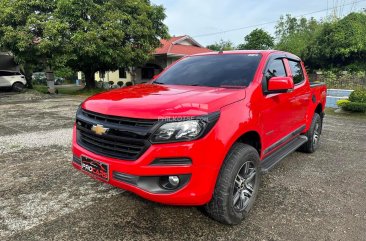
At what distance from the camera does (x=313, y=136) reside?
→ 5125 mm

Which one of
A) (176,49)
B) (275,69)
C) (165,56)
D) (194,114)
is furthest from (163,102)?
(176,49)

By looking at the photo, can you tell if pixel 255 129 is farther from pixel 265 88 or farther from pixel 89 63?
pixel 89 63

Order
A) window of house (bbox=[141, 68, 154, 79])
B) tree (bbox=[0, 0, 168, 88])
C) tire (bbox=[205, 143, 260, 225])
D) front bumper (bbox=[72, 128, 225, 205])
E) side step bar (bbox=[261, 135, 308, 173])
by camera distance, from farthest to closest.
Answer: window of house (bbox=[141, 68, 154, 79]) < tree (bbox=[0, 0, 168, 88]) < side step bar (bbox=[261, 135, 308, 173]) < tire (bbox=[205, 143, 260, 225]) < front bumper (bbox=[72, 128, 225, 205])

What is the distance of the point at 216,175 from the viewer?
2434mm

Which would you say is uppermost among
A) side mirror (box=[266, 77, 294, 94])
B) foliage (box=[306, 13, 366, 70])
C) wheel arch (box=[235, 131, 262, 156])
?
foliage (box=[306, 13, 366, 70])

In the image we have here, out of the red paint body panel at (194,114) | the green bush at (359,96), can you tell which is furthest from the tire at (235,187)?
the green bush at (359,96)

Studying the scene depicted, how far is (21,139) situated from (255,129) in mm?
5137

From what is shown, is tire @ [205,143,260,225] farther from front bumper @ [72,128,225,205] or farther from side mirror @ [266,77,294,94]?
side mirror @ [266,77,294,94]

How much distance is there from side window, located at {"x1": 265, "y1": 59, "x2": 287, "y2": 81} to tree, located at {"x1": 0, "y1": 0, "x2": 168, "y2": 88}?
494 inches

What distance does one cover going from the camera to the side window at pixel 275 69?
3506mm

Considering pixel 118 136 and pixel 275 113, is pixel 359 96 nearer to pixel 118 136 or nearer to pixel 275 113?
pixel 275 113

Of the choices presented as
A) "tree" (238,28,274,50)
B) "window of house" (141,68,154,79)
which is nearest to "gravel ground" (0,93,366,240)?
"window of house" (141,68,154,79)

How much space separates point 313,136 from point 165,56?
2028 centimetres

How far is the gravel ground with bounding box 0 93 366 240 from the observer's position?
2662 mm
